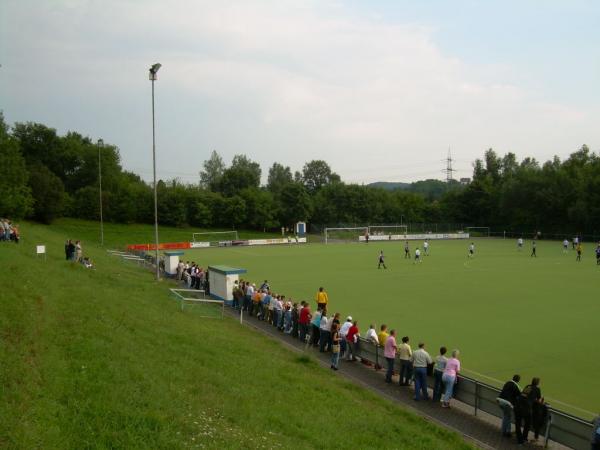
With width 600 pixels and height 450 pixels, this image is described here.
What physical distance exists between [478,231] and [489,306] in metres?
72.9

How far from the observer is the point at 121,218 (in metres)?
86.6

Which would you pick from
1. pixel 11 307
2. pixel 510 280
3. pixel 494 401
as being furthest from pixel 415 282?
pixel 11 307

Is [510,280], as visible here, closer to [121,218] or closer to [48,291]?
[48,291]

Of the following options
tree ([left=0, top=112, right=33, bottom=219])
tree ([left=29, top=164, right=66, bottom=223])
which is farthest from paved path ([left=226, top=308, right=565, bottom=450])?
tree ([left=29, top=164, right=66, bottom=223])

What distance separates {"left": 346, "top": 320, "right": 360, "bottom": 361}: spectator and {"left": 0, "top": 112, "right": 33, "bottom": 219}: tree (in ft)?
127

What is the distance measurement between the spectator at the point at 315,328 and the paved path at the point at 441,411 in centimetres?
113

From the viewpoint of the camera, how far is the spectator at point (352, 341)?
15.1m

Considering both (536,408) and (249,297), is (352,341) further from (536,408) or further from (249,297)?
(249,297)

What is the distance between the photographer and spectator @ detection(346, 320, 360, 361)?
49.4 feet

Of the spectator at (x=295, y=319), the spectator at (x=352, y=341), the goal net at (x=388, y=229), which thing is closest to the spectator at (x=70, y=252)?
the spectator at (x=295, y=319)

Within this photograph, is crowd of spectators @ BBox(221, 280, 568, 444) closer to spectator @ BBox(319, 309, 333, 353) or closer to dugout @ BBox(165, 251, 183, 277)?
spectator @ BBox(319, 309, 333, 353)

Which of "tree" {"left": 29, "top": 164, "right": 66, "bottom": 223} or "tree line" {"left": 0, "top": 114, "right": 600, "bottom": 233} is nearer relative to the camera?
"tree" {"left": 29, "top": 164, "right": 66, "bottom": 223}

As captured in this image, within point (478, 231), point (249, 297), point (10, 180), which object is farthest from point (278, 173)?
point (249, 297)

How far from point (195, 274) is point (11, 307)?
18.4 metres
